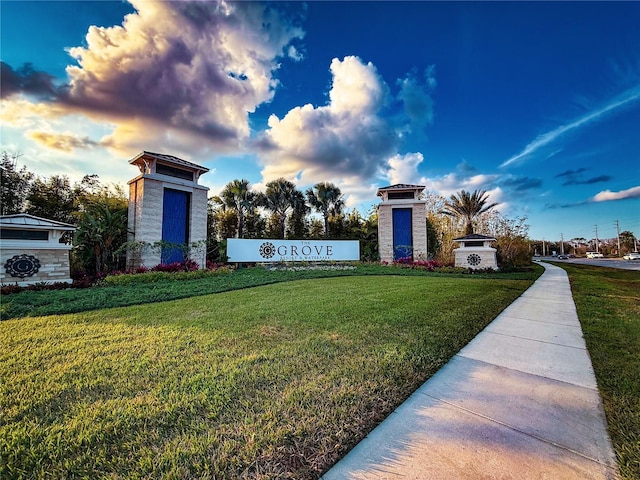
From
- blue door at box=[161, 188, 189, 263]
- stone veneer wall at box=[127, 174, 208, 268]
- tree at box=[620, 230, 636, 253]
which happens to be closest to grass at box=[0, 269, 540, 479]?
stone veneer wall at box=[127, 174, 208, 268]

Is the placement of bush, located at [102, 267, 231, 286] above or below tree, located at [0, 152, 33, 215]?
below

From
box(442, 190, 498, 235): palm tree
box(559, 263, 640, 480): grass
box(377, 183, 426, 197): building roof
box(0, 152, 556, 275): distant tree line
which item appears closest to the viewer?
box(559, 263, 640, 480): grass

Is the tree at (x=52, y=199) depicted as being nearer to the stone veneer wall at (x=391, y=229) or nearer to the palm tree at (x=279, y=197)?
the palm tree at (x=279, y=197)

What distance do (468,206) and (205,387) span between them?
862 inches

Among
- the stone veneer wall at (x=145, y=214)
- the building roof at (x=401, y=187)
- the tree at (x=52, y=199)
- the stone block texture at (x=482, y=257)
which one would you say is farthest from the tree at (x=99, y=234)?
the stone block texture at (x=482, y=257)

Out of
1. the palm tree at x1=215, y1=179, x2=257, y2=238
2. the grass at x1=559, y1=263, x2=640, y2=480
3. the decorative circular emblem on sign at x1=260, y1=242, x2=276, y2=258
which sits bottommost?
the grass at x1=559, y1=263, x2=640, y2=480

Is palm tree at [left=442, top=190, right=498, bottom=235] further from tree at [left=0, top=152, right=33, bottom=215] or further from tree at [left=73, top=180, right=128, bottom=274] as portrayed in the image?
tree at [left=0, top=152, right=33, bottom=215]

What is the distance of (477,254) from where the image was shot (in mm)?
14000

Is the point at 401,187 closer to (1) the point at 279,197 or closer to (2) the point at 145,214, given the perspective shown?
(1) the point at 279,197

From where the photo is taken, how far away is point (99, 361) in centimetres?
265

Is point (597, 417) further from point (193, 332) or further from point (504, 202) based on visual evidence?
point (504, 202)

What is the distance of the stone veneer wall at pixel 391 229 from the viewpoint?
16750 mm

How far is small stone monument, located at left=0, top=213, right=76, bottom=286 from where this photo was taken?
7352 millimetres

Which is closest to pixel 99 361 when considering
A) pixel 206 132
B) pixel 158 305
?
pixel 158 305
